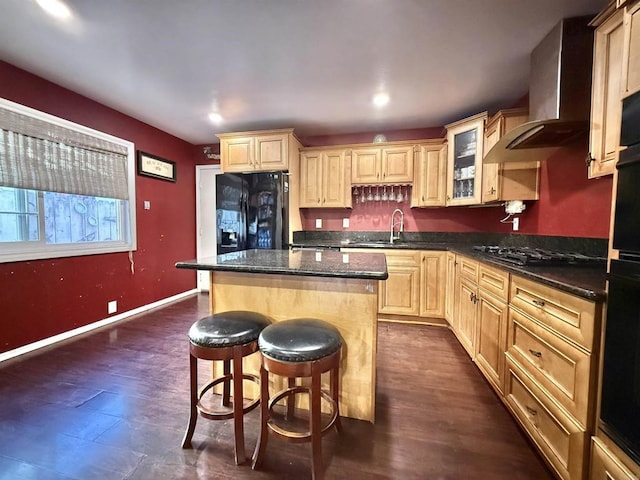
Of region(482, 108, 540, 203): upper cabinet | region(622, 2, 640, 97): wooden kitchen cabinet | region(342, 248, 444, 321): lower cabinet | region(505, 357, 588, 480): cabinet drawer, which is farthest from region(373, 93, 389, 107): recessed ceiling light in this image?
region(505, 357, 588, 480): cabinet drawer

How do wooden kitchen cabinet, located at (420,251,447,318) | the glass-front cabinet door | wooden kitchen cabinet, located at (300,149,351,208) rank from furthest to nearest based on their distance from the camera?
wooden kitchen cabinet, located at (300,149,351,208), wooden kitchen cabinet, located at (420,251,447,318), the glass-front cabinet door

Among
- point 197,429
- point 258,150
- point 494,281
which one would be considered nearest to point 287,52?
point 258,150

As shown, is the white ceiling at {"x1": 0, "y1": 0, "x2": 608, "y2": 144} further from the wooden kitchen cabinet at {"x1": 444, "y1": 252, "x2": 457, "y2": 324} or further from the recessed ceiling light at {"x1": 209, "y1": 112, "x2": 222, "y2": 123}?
the wooden kitchen cabinet at {"x1": 444, "y1": 252, "x2": 457, "y2": 324}

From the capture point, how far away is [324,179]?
12.4 ft

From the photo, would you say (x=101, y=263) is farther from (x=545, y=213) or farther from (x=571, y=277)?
(x=545, y=213)

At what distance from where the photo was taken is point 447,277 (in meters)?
3.04

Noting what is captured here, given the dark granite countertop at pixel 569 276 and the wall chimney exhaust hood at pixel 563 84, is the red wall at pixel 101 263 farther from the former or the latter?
the wall chimney exhaust hood at pixel 563 84

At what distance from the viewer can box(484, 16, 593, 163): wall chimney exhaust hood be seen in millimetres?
1745

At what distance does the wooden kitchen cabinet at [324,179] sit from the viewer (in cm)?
370

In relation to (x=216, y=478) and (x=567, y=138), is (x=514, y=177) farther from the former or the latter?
(x=216, y=478)

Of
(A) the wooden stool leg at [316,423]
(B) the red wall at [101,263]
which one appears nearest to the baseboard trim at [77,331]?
(B) the red wall at [101,263]

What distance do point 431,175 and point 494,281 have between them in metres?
1.93

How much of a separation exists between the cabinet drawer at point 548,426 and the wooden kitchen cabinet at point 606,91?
1.14 m

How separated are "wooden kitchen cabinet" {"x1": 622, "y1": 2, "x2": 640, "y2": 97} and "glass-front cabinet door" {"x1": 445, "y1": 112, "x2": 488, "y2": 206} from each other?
184 centimetres
